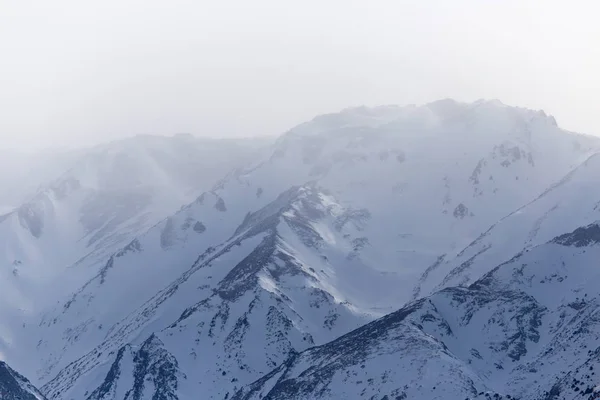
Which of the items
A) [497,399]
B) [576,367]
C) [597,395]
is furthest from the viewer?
[576,367]

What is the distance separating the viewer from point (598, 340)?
650ft

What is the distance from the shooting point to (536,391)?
636 ft

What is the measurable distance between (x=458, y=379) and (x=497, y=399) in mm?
18039

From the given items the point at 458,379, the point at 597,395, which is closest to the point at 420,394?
the point at 458,379

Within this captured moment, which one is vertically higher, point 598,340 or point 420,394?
point 420,394

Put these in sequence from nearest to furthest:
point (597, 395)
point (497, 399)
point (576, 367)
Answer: point (597, 395) < point (497, 399) < point (576, 367)

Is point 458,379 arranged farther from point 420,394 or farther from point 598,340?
point 598,340

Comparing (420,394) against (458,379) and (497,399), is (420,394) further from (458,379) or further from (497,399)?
(497,399)

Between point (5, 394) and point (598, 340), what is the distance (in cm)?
12253

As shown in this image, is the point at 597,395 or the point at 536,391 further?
the point at 536,391

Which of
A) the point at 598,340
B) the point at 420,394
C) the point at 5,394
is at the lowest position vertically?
the point at 598,340

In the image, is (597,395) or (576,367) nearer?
(597,395)

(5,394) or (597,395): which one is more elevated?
(5,394)

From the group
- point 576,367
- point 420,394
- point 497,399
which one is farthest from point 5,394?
point 576,367
